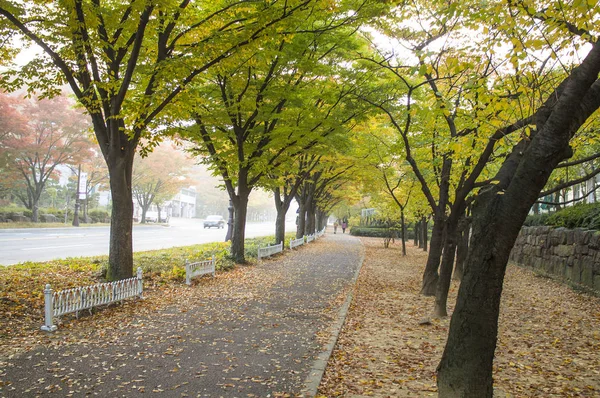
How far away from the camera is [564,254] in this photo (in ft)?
45.8

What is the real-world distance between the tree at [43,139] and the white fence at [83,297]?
21605 millimetres

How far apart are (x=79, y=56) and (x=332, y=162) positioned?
49.1 feet

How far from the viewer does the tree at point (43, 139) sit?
25469mm

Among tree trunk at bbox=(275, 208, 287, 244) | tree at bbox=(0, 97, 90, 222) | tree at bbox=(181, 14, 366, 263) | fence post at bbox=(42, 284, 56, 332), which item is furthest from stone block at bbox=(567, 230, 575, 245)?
tree at bbox=(0, 97, 90, 222)

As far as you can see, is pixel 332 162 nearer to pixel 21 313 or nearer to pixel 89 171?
pixel 21 313

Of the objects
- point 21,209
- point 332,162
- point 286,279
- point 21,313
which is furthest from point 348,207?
point 21,313

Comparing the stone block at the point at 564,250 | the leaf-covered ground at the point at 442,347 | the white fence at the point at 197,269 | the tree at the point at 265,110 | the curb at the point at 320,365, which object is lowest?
the leaf-covered ground at the point at 442,347

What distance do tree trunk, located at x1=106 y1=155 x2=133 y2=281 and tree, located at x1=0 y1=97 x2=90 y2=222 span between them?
65.1 feet

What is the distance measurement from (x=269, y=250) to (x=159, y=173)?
2663 cm

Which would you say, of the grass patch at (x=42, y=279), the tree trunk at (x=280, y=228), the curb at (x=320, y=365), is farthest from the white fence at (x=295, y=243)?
the curb at (x=320, y=365)

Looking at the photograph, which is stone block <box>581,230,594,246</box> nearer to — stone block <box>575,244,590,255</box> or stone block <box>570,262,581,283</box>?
stone block <box>575,244,590,255</box>

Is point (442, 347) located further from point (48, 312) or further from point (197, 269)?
point (197, 269)

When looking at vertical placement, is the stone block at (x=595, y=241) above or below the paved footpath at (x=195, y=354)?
above

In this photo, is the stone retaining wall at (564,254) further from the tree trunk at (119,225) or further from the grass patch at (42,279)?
the tree trunk at (119,225)
